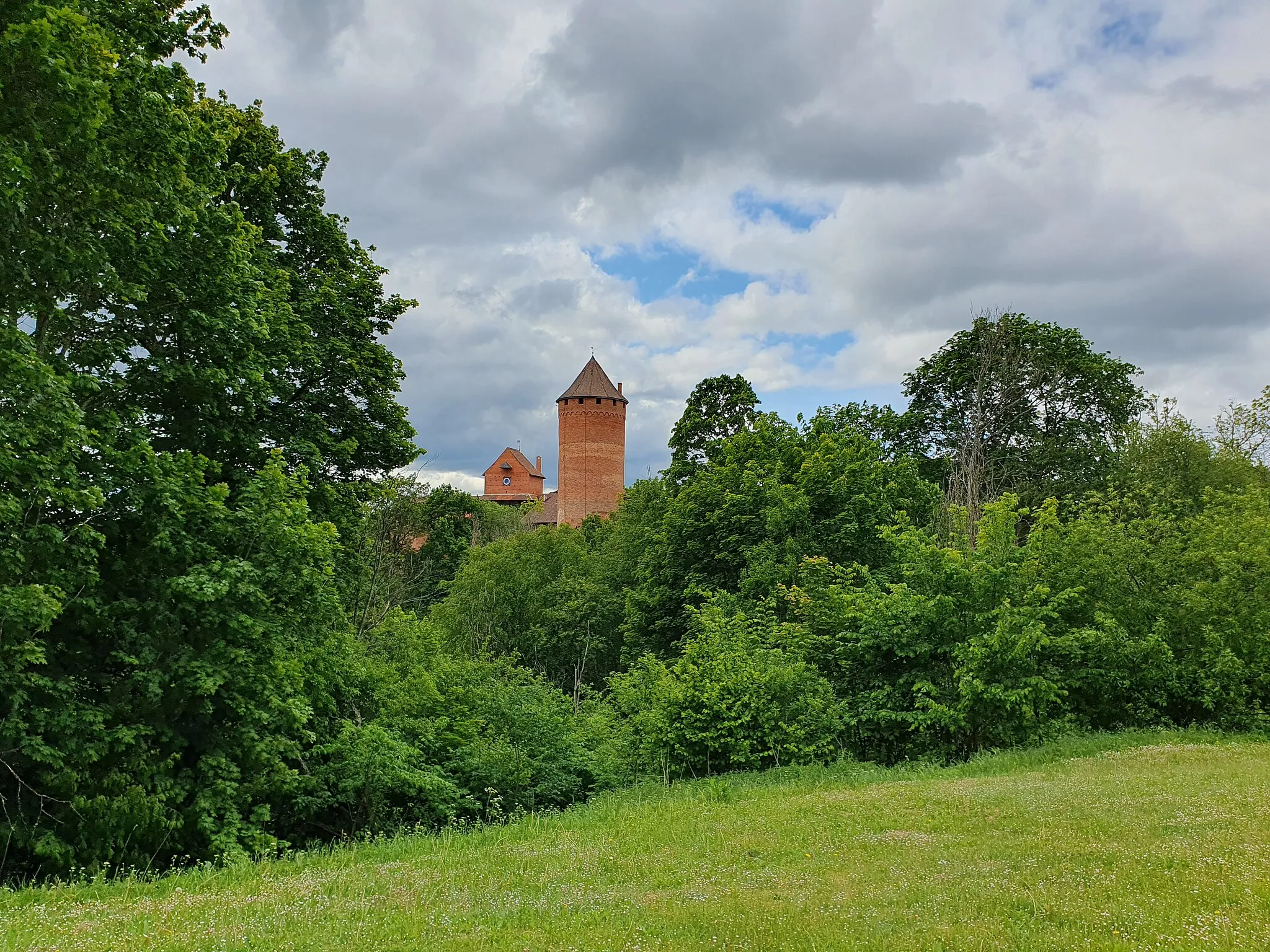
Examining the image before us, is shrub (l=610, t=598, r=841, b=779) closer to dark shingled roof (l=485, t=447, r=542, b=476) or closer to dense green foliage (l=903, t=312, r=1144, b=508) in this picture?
dense green foliage (l=903, t=312, r=1144, b=508)

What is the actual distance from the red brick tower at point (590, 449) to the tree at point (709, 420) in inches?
1509

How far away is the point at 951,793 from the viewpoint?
1005 cm

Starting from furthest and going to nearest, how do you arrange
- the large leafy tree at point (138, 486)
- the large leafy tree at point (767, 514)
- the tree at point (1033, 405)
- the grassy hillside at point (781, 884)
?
the tree at point (1033, 405) → the large leafy tree at point (767, 514) → the large leafy tree at point (138, 486) → the grassy hillside at point (781, 884)

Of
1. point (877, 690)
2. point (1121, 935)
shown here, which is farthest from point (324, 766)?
point (1121, 935)

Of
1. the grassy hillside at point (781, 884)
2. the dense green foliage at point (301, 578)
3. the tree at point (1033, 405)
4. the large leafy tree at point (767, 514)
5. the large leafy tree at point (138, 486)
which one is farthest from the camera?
the tree at point (1033, 405)

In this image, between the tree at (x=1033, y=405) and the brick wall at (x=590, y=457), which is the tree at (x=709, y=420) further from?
the brick wall at (x=590, y=457)

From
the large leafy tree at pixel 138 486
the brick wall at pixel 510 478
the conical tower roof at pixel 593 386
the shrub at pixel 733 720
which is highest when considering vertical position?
the conical tower roof at pixel 593 386

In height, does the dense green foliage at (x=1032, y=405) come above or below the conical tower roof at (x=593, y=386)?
below

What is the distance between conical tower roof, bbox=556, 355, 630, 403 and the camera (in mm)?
75250

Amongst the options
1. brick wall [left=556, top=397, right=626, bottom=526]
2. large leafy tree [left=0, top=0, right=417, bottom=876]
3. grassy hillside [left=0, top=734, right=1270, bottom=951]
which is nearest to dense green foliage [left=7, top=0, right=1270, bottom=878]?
large leafy tree [left=0, top=0, right=417, bottom=876]

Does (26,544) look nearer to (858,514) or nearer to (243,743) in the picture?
(243,743)

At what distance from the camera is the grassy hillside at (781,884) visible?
5.12 m

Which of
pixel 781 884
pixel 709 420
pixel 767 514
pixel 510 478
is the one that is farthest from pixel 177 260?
pixel 510 478

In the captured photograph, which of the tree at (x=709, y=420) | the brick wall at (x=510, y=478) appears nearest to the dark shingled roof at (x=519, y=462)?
the brick wall at (x=510, y=478)
